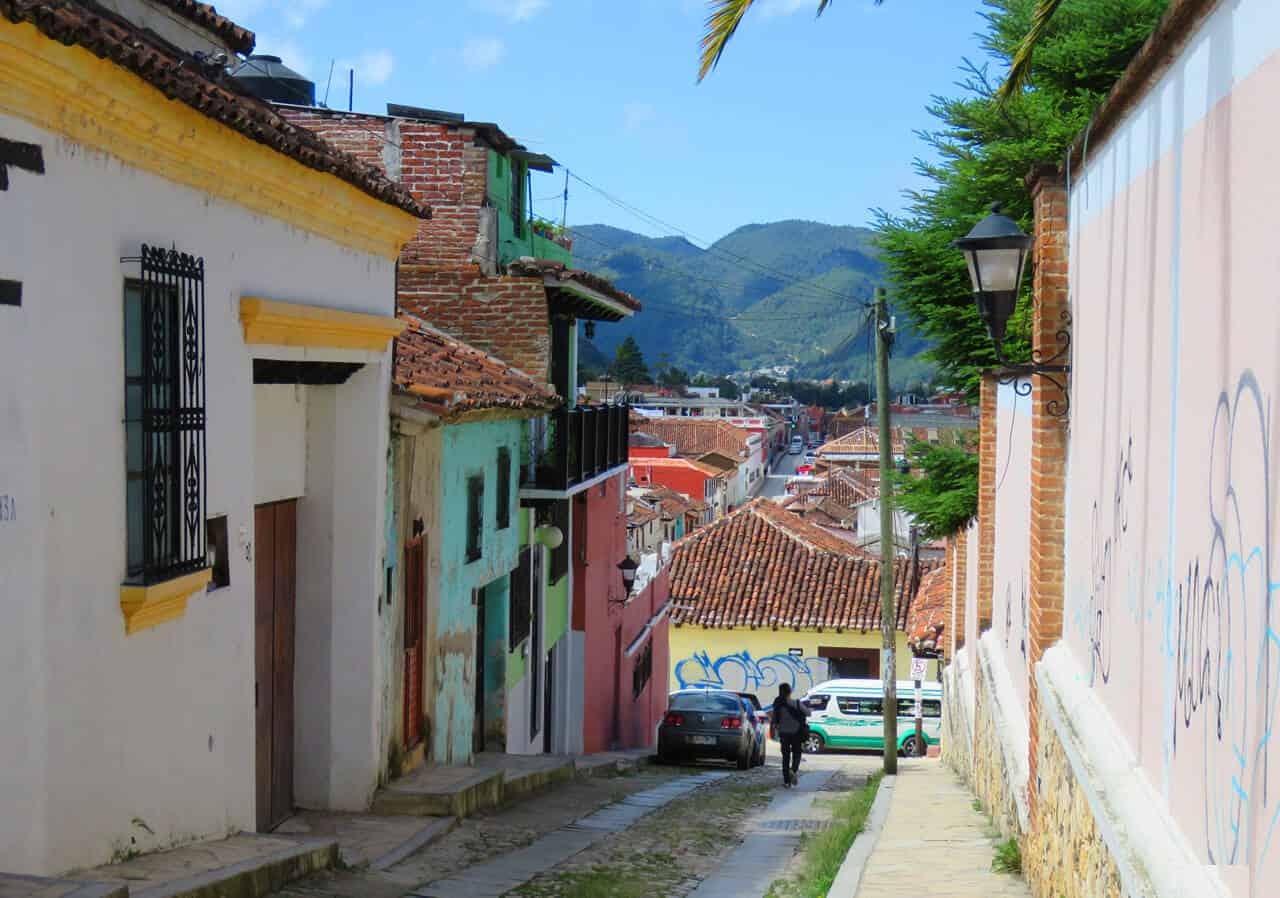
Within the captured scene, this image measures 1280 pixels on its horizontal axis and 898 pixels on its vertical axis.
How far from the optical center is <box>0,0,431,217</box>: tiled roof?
536 centimetres

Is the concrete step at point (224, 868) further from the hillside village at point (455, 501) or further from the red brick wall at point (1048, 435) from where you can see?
the red brick wall at point (1048, 435)

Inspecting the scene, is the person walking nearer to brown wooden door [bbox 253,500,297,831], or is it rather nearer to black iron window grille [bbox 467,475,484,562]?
black iron window grille [bbox 467,475,484,562]

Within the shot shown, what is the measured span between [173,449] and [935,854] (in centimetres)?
555

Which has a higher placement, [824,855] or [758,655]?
[824,855]

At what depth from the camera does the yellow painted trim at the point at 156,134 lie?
5.53m

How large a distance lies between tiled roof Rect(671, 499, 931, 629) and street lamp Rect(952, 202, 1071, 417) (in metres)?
29.1

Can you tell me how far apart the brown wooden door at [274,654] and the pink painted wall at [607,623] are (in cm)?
1119

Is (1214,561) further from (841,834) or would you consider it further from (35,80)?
(841,834)

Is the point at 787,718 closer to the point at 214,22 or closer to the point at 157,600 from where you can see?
the point at 214,22

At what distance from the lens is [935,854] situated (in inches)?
374

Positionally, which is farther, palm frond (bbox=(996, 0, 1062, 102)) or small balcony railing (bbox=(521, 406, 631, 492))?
small balcony railing (bbox=(521, 406, 631, 492))

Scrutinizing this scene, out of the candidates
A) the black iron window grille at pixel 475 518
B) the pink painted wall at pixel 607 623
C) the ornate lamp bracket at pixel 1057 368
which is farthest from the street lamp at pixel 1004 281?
Result: the pink painted wall at pixel 607 623

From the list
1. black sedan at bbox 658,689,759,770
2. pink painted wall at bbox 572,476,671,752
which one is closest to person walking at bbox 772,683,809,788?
pink painted wall at bbox 572,476,671,752

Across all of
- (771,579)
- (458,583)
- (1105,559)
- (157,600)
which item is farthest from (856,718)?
(157,600)
